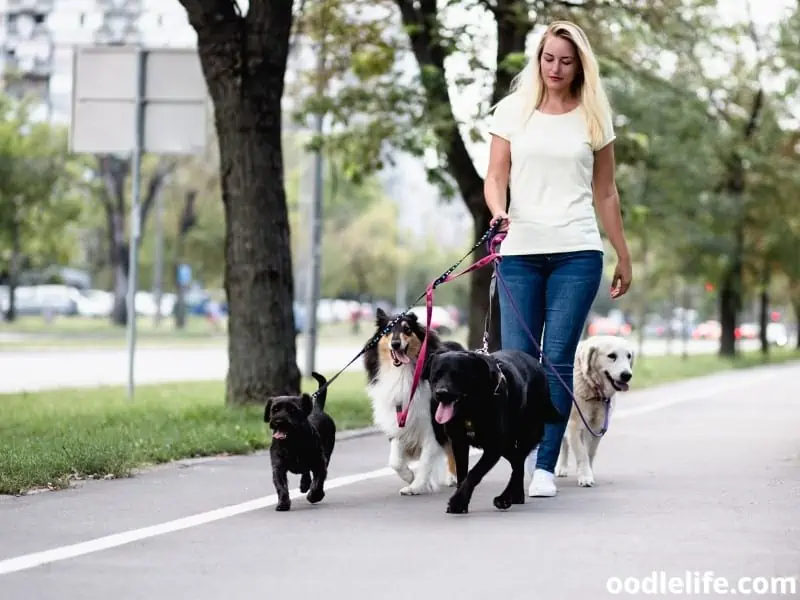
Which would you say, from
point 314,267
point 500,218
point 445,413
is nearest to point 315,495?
point 445,413

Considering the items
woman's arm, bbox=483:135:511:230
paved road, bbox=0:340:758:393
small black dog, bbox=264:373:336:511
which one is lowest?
paved road, bbox=0:340:758:393

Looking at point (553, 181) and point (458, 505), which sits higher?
point (553, 181)

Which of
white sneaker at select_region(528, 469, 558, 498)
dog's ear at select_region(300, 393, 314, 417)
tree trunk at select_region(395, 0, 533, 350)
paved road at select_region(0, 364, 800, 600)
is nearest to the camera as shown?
paved road at select_region(0, 364, 800, 600)

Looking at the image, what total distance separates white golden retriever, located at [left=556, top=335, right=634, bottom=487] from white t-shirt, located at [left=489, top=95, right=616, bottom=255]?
131 cm

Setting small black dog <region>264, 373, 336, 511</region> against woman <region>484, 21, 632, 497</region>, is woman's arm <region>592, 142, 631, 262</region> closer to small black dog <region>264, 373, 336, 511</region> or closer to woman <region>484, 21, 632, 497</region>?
woman <region>484, 21, 632, 497</region>

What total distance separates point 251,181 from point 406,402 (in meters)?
7.05

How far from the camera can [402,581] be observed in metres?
6.11

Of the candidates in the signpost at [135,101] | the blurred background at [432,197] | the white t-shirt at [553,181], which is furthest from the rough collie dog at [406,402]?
the blurred background at [432,197]

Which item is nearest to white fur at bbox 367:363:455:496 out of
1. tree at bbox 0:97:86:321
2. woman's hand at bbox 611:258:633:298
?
woman's hand at bbox 611:258:633:298

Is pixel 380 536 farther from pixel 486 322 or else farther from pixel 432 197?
pixel 432 197

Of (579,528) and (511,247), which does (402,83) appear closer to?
(511,247)

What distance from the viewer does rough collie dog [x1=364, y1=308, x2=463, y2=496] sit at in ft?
30.8

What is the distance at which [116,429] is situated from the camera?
13.3 meters

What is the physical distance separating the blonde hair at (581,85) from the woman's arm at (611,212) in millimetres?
208
